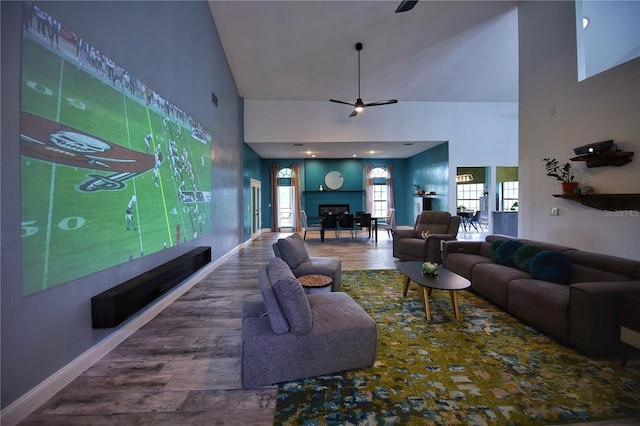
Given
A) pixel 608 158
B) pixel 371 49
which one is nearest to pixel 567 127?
pixel 608 158

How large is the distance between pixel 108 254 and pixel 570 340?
3855 mm

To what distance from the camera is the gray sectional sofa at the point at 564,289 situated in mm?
2055

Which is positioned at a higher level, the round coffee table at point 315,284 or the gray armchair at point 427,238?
the gray armchair at point 427,238

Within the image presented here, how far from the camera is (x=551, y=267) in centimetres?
275

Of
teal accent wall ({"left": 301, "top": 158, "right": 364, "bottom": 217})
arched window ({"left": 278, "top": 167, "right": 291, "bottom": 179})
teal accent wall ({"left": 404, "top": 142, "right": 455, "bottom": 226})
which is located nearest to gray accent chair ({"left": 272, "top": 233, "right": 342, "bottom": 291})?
teal accent wall ({"left": 404, "top": 142, "right": 455, "bottom": 226})

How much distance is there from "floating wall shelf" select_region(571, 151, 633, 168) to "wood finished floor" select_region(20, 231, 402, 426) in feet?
14.3

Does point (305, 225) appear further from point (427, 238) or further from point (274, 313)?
point (274, 313)

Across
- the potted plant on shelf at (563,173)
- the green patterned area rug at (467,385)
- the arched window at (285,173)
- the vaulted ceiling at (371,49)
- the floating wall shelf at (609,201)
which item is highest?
the vaulted ceiling at (371,49)

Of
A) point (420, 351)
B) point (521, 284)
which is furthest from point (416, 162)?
point (420, 351)

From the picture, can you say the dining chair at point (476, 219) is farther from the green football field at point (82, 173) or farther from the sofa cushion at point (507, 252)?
the green football field at point (82, 173)

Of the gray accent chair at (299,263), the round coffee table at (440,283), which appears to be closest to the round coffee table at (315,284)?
the gray accent chair at (299,263)

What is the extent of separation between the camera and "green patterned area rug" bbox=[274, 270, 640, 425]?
155 centimetres

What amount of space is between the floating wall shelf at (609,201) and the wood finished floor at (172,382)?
4.21m

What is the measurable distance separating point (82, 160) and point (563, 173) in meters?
5.50
